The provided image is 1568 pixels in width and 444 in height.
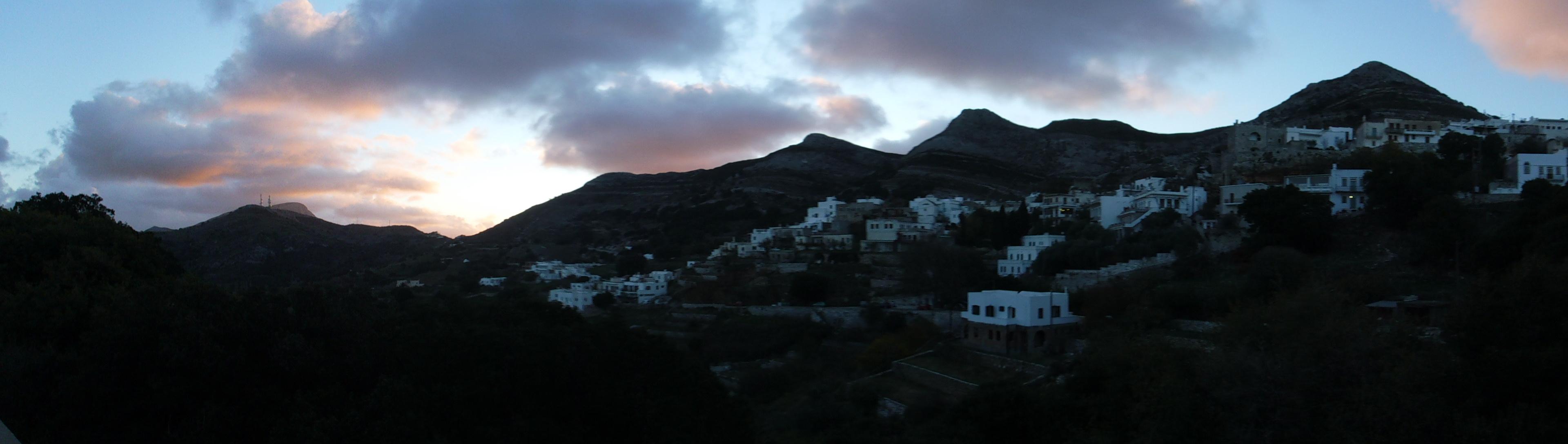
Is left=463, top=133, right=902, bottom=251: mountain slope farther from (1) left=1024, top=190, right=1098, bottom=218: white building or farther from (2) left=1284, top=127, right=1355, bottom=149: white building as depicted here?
(2) left=1284, top=127, right=1355, bottom=149: white building

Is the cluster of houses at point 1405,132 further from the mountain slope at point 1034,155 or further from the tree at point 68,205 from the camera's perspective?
the tree at point 68,205

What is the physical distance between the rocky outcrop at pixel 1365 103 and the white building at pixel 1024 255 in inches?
765

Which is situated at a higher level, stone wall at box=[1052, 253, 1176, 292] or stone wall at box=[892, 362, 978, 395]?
stone wall at box=[1052, 253, 1176, 292]

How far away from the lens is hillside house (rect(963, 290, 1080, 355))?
2238cm

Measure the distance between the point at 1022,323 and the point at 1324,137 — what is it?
21.5m

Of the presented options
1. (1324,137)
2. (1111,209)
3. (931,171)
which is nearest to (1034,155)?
(931,171)

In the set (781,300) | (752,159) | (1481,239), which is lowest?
(781,300)

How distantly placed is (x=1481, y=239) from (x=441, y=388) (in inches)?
795

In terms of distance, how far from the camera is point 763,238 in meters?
43.3

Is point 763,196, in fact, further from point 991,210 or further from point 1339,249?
point 1339,249

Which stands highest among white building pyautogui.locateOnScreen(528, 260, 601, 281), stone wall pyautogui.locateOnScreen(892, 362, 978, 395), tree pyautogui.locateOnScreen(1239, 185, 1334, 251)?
tree pyautogui.locateOnScreen(1239, 185, 1334, 251)

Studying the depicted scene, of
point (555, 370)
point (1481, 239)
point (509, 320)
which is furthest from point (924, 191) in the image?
point (555, 370)

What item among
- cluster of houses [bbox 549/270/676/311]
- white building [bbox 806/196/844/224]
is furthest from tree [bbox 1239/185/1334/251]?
white building [bbox 806/196/844/224]

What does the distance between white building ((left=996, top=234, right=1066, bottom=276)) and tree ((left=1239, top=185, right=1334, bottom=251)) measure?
666 cm
